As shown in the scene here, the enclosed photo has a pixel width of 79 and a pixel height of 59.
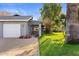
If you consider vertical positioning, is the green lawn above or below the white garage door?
below

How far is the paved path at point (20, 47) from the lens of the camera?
7.10m

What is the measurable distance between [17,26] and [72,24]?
1084 mm

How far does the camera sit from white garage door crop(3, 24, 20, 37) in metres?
7.08

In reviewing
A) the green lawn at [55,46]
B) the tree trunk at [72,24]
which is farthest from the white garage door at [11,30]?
the tree trunk at [72,24]

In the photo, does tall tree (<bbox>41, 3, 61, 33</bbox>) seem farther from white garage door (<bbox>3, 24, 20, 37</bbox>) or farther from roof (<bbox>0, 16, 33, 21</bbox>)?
white garage door (<bbox>3, 24, 20, 37</bbox>)

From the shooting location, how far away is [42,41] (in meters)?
7.13

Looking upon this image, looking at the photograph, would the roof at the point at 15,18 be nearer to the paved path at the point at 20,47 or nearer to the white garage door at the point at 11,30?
the white garage door at the point at 11,30

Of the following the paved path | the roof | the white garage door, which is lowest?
the paved path

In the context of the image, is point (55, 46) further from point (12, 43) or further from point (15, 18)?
point (15, 18)

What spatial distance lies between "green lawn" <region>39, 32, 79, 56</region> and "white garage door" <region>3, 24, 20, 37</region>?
487 millimetres

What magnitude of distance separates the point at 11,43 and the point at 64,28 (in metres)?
1.08

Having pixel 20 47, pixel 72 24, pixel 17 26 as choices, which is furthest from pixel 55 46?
pixel 17 26

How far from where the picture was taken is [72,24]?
7.13m

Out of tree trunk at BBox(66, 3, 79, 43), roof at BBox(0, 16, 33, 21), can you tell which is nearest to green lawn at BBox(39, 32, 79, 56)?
tree trunk at BBox(66, 3, 79, 43)
